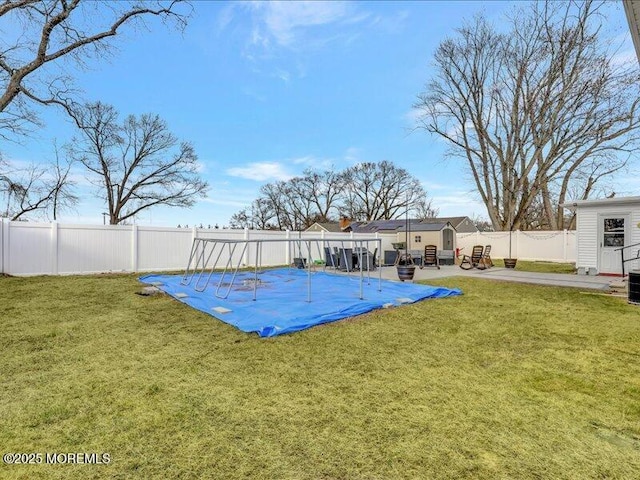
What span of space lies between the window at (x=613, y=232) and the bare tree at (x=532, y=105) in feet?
24.2

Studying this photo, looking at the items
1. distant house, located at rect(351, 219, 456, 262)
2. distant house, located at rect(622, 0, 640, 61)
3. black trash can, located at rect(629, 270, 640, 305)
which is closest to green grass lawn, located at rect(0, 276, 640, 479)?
black trash can, located at rect(629, 270, 640, 305)

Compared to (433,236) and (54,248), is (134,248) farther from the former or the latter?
(433,236)

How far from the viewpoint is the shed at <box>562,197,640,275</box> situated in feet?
32.1

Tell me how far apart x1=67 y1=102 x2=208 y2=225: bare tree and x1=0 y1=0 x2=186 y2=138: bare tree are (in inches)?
425

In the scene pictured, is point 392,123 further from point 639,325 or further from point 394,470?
point 394,470

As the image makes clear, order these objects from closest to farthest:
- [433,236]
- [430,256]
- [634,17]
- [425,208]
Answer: [634,17] → [430,256] → [433,236] → [425,208]

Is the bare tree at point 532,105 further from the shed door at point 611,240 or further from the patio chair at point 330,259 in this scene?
the patio chair at point 330,259

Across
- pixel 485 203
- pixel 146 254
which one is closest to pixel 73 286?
pixel 146 254

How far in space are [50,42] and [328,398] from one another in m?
14.5

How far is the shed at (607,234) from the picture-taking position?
977 cm

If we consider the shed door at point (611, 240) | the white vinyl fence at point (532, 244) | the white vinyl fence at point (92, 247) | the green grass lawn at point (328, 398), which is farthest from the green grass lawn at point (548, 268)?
the white vinyl fence at point (92, 247)

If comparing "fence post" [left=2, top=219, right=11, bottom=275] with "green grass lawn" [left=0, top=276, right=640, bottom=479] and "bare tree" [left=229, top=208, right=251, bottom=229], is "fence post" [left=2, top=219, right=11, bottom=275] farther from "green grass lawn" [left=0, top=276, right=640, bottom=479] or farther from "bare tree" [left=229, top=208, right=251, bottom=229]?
"bare tree" [left=229, top=208, right=251, bottom=229]

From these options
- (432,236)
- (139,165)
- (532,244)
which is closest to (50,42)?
(139,165)

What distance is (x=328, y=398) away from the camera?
2623 mm
